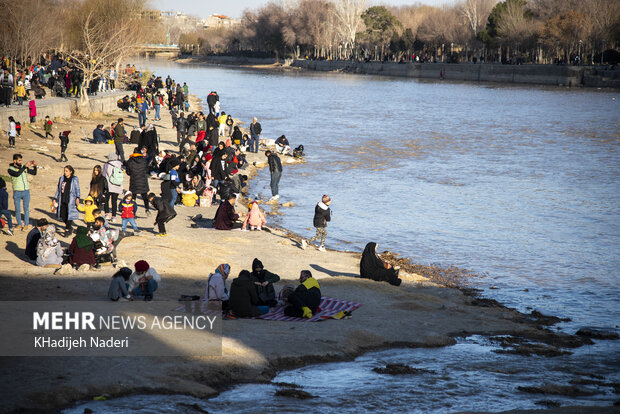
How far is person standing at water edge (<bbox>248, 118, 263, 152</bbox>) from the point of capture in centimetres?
2866

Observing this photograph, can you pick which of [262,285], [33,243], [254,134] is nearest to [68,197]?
[33,243]

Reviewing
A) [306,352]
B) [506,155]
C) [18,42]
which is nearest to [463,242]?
[306,352]

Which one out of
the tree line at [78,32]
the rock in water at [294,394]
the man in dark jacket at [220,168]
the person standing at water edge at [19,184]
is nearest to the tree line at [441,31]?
the tree line at [78,32]

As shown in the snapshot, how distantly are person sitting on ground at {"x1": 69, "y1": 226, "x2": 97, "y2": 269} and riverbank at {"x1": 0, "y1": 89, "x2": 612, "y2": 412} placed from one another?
31cm

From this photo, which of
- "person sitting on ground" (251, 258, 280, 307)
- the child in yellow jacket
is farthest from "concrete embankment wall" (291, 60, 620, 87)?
"person sitting on ground" (251, 258, 280, 307)

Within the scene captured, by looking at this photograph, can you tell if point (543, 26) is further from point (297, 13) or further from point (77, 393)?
point (77, 393)

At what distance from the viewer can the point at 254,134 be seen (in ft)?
94.9

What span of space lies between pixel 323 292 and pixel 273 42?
158 m

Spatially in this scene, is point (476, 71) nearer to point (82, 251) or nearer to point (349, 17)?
point (349, 17)

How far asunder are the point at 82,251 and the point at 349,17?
12927 centimetres

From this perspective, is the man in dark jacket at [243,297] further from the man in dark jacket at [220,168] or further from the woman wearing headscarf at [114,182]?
the man in dark jacket at [220,168]

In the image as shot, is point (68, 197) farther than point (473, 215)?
No

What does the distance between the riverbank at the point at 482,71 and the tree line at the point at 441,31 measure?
3.86 meters

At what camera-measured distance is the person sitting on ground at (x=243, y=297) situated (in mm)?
10648
